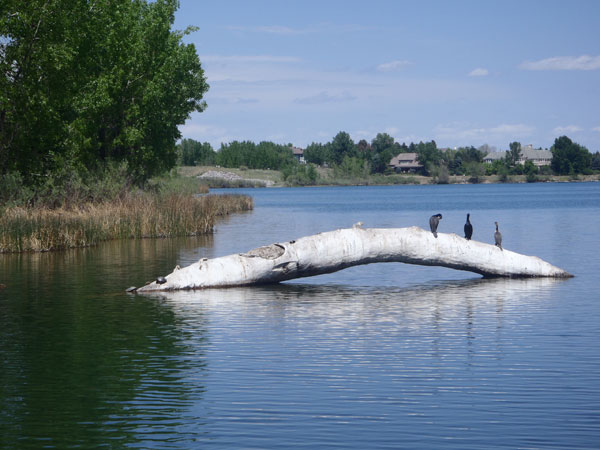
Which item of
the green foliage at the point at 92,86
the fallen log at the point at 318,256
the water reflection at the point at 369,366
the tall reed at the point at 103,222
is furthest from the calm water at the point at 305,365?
the green foliage at the point at 92,86

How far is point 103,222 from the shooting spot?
128 ft

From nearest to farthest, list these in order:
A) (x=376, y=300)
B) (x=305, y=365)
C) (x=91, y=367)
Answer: (x=305, y=365), (x=91, y=367), (x=376, y=300)

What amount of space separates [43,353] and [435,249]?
11347 millimetres

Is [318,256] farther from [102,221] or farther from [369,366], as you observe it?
[102,221]

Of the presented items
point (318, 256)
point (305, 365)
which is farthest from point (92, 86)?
point (305, 365)

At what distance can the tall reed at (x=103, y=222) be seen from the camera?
32906mm

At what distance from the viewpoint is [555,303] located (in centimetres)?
1853

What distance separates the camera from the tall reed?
3291 cm

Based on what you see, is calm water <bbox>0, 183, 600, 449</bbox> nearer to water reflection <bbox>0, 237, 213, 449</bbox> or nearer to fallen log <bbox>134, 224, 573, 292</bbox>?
water reflection <bbox>0, 237, 213, 449</bbox>

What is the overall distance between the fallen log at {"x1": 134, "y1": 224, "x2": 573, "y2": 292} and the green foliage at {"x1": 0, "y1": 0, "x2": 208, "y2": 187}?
20.7 meters

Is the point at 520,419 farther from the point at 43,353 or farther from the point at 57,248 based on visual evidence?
the point at 57,248

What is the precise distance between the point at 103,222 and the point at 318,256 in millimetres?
20528

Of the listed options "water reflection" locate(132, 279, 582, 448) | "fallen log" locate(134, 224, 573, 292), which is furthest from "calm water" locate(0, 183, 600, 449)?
"fallen log" locate(134, 224, 573, 292)

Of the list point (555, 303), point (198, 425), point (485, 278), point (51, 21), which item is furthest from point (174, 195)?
point (198, 425)
